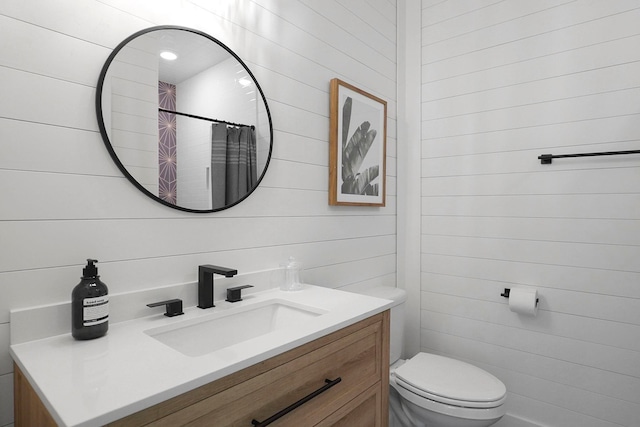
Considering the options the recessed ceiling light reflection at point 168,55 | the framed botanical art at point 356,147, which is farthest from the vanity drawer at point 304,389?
the recessed ceiling light reflection at point 168,55

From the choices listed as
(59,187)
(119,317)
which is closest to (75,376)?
(119,317)

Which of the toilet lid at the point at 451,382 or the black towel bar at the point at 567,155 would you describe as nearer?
the toilet lid at the point at 451,382

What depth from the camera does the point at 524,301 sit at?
183 centimetres

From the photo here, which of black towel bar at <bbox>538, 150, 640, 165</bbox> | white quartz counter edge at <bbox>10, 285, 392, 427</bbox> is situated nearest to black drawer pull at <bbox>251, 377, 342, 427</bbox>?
white quartz counter edge at <bbox>10, 285, 392, 427</bbox>

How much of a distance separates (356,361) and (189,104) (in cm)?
99

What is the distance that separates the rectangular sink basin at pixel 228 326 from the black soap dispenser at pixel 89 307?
0.12 meters

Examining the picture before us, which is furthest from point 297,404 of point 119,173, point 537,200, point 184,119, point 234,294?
point 537,200

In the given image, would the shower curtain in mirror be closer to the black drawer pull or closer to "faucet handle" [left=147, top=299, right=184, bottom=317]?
"faucet handle" [left=147, top=299, right=184, bottom=317]

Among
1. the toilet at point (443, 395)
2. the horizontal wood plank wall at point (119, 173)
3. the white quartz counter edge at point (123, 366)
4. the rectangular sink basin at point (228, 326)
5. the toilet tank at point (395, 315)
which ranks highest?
the horizontal wood plank wall at point (119, 173)

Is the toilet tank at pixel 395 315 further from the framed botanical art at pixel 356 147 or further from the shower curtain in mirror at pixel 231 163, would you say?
the shower curtain in mirror at pixel 231 163

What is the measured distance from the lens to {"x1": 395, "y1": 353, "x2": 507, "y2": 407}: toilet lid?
1.48 m

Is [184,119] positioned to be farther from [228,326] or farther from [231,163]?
[228,326]

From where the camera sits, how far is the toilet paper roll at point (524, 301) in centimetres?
181

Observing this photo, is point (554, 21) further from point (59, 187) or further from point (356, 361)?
point (59, 187)
